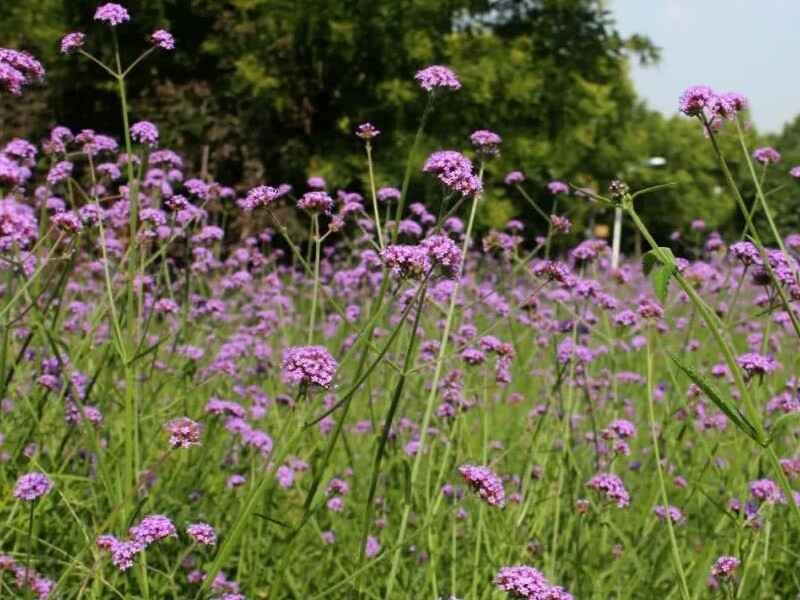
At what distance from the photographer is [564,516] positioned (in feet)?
11.9

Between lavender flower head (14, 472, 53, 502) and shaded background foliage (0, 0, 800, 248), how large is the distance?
405 inches

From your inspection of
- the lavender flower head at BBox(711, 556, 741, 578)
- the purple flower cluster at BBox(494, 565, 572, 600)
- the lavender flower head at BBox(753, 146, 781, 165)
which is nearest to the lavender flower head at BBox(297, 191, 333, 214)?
the purple flower cluster at BBox(494, 565, 572, 600)

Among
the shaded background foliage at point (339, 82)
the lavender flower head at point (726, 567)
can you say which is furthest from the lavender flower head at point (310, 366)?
the shaded background foliage at point (339, 82)

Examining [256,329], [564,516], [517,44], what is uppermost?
[517,44]

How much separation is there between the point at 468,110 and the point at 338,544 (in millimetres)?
11489

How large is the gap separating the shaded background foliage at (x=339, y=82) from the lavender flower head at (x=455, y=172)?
34.6 ft

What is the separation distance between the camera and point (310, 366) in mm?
1754

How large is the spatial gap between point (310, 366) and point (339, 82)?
13.4 meters

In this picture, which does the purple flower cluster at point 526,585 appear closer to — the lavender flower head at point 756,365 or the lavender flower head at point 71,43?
the lavender flower head at point 756,365

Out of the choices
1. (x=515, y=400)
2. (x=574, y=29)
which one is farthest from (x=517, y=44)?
(x=515, y=400)

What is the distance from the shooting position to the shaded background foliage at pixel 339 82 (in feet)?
44.5

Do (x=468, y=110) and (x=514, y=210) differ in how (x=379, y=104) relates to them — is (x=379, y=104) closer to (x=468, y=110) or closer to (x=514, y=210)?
(x=468, y=110)

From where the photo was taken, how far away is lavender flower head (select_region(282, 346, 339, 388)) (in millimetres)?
1743

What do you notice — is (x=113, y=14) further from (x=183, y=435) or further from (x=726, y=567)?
(x=726, y=567)
